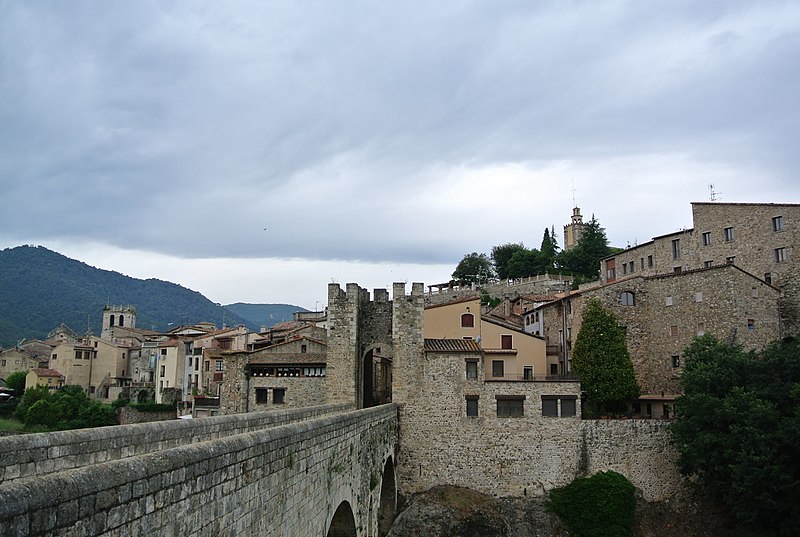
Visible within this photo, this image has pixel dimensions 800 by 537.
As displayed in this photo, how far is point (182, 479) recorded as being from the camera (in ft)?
23.9

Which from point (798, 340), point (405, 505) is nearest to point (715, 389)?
point (798, 340)

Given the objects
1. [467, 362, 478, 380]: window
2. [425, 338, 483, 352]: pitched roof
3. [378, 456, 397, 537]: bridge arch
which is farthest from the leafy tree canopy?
[467, 362, 478, 380]: window

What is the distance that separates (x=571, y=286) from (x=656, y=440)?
4401 centimetres

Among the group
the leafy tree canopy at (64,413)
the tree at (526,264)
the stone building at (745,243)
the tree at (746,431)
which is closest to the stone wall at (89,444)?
the tree at (746,431)

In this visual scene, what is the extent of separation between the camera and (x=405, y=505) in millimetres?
34719

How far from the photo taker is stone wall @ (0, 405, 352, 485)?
8.12 metres

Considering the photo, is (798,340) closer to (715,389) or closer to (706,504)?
(715,389)

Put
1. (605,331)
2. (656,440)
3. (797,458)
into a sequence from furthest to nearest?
(605,331) → (656,440) → (797,458)

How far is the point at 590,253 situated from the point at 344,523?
73.0 metres

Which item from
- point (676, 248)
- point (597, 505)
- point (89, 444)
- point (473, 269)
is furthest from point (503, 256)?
point (89, 444)

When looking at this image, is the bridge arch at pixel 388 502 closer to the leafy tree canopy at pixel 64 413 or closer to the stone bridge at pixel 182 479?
the stone bridge at pixel 182 479

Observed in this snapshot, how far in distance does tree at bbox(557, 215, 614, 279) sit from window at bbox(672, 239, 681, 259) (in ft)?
107

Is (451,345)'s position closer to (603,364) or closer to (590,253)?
(603,364)

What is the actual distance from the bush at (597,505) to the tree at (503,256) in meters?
64.7
